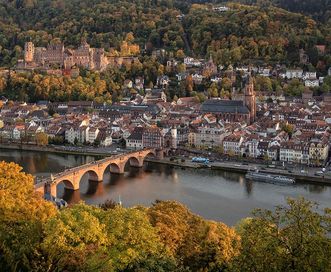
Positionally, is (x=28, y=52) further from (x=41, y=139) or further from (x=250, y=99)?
(x=250, y=99)

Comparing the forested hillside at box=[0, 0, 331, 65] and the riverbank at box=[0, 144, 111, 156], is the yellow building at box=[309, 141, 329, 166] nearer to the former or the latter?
the riverbank at box=[0, 144, 111, 156]

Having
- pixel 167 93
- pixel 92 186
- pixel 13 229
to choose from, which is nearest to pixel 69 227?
pixel 13 229

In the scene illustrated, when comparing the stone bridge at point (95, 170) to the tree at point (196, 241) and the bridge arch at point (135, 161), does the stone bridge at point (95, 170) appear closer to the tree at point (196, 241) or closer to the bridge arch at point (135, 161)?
the bridge arch at point (135, 161)

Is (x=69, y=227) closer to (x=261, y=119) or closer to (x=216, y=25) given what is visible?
(x=261, y=119)

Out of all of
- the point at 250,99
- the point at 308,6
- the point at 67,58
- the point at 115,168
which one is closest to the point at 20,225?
the point at 115,168

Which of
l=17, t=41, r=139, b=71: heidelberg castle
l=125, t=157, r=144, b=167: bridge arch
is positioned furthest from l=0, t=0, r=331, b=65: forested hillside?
l=125, t=157, r=144, b=167: bridge arch

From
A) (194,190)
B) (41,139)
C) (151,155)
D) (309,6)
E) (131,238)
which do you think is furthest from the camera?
(309,6)
